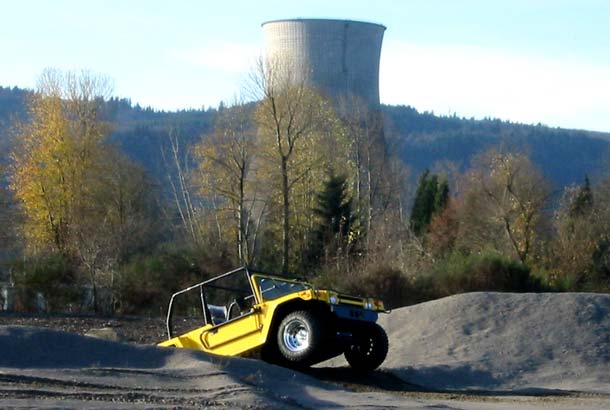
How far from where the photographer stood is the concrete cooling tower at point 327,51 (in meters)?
51.1

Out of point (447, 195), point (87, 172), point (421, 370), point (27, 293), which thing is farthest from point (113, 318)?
point (447, 195)

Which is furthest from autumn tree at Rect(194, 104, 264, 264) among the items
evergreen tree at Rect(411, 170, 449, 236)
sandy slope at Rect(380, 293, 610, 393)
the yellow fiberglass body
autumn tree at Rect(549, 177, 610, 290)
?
the yellow fiberglass body

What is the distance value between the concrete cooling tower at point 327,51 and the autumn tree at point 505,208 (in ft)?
28.5

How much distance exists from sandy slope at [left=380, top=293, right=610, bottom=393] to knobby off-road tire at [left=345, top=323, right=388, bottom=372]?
535 millimetres

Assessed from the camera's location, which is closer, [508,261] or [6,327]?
[6,327]

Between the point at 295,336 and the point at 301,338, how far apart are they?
14 cm

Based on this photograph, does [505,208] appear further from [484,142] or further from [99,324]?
[484,142]

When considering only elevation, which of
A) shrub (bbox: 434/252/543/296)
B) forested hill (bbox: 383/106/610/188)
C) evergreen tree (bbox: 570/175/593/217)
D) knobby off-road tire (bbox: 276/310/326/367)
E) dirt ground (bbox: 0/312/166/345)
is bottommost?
dirt ground (bbox: 0/312/166/345)

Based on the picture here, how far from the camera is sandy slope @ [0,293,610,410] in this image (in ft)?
43.0

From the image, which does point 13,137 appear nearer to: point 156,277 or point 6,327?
point 156,277

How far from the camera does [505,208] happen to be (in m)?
55.2

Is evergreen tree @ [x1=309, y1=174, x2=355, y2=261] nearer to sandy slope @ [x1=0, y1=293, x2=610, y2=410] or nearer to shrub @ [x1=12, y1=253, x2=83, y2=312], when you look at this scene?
shrub @ [x1=12, y1=253, x2=83, y2=312]

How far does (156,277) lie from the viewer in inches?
1396

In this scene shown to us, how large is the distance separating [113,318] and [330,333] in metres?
13.1
